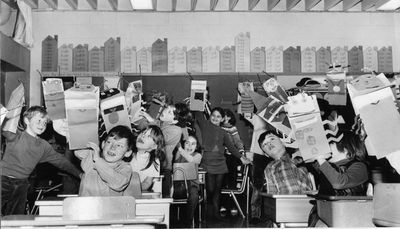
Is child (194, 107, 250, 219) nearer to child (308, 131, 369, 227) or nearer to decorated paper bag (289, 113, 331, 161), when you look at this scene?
decorated paper bag (289, 113, 331, 161)

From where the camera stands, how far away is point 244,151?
7.52 m

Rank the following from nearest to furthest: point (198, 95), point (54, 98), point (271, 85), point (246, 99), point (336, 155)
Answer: point (336, 155) < point (54, 98) < point (271, 85) < point (198, 95) < point (246, 99)

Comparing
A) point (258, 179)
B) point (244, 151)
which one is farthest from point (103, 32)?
point (258, 179)

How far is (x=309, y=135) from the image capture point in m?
4.41

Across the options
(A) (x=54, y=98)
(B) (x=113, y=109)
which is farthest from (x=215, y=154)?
(A) (x=54, y=98)

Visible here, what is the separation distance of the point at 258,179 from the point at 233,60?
7.90ft

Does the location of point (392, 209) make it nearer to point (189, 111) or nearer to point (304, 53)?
point (189, 111)

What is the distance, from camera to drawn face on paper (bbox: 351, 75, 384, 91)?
388cm

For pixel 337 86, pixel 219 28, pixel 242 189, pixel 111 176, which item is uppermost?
pixel 219 28

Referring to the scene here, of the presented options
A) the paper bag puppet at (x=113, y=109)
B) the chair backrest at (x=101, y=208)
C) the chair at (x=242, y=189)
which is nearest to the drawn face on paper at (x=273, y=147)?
the paper bag puppet at (x=113, y=109)

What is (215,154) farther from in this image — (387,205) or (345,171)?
(387,205)

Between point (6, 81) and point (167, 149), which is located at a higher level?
point (6, 81)

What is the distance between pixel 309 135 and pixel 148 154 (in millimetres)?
1495

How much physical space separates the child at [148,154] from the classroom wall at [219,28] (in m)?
3.75
